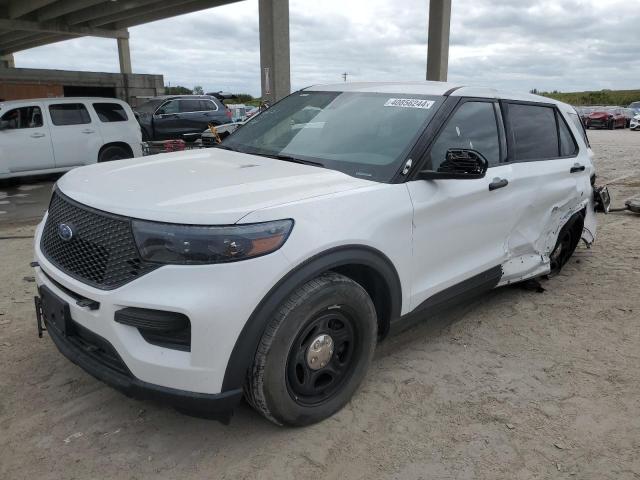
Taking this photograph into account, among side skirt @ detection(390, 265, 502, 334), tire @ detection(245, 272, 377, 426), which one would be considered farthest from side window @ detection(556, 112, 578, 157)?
tire @ detection(245, 272, 377, 426)

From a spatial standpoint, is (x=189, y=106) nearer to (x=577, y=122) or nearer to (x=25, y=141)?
(x=25, y=141)

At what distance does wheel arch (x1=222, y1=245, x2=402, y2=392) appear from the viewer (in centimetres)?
227

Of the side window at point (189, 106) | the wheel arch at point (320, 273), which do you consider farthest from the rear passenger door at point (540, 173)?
the side window at point (189, 106)

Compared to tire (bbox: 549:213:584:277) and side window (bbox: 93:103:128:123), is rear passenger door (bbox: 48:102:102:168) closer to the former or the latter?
side window (bbox: 93:103:128:123)

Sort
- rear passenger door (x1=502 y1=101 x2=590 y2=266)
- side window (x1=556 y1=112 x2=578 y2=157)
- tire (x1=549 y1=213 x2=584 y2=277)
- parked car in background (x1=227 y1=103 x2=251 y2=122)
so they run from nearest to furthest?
1. rear passenger door (x1=502 y1=101 x2=590 y2=266)
2. side window (x1=556 y1=112 x2=578 y2=157)
3. tire (x1=549 y1=213 x2=584 y2=277)
4. parked car in background (x1=227 y1=103 x2=251 y2=122)

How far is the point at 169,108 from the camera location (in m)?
17.8

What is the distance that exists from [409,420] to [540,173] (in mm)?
2308

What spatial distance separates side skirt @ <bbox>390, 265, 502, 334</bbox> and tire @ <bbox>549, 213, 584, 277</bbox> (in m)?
1.31

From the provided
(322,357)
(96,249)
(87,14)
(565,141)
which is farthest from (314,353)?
(87,14)

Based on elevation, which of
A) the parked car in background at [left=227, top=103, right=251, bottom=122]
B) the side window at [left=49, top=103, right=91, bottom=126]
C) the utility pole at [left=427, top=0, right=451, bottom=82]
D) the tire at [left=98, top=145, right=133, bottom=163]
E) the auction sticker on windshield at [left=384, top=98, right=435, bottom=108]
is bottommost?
the tire at [left=98, top=145, right=133, bottom=163]

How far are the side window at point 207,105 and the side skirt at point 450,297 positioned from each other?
52.6 ft

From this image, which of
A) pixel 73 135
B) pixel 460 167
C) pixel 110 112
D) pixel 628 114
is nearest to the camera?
pixel 460 167

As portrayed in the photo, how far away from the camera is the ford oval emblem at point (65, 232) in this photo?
2.56 m

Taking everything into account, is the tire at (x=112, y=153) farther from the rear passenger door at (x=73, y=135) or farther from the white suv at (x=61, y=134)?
the rear passenger door at (x=73, y=135)
